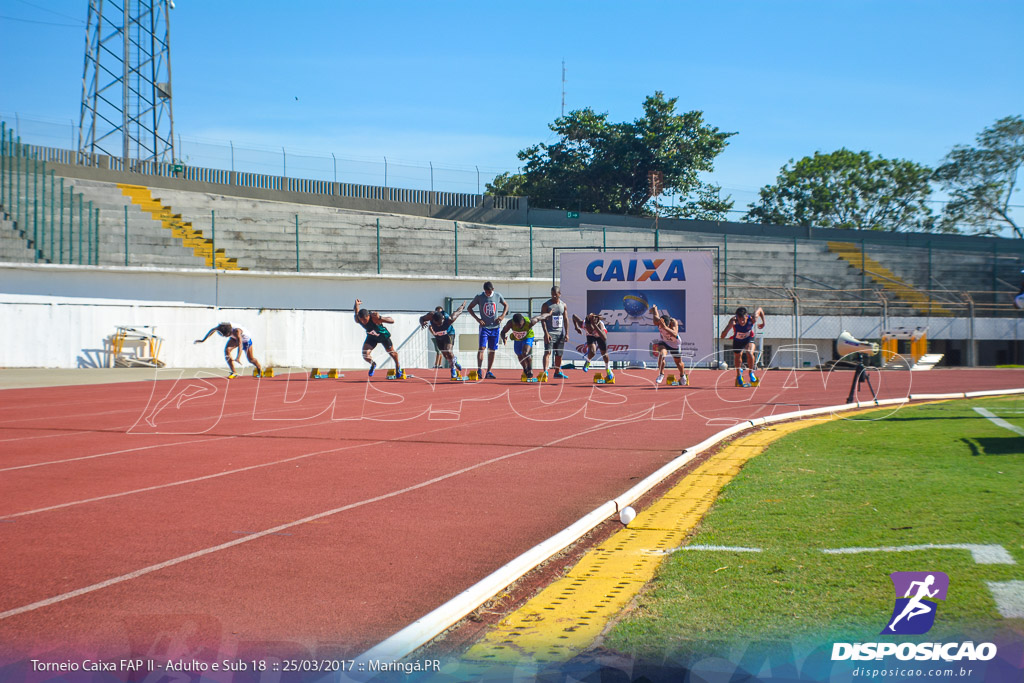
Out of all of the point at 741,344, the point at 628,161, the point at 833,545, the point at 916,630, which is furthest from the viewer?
the point at 628,161

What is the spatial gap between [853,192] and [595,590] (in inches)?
2323

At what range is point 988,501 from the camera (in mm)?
5953

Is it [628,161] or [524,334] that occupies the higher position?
[628,161]

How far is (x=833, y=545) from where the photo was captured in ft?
16.4

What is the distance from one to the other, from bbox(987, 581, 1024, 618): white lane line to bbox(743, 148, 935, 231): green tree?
184ft

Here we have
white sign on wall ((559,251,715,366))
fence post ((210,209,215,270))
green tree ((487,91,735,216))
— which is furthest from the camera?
green tree ((487,91,735,216))

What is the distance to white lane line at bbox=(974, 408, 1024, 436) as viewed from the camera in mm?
10223

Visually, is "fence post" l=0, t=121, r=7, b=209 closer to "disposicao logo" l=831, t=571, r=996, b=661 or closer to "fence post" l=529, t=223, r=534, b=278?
"fence post" l=529, t=223, r=534, b=278

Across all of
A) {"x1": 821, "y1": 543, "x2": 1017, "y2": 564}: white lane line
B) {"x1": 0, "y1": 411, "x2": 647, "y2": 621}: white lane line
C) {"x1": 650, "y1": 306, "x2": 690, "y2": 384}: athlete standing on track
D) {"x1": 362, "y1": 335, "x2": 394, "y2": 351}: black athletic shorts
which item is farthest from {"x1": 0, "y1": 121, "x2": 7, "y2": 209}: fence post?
{"x1": 821, "y1": 543, "x2": 1017, "y2": 564}: white lane line

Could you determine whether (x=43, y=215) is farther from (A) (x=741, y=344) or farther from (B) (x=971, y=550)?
(B) (x=971, y=550)

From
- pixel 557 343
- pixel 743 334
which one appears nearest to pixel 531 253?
pixel 557 343

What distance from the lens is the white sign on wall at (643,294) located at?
25.3 m

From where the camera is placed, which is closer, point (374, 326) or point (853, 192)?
point (374, 326)

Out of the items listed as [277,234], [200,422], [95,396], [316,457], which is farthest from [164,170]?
[316,457]
